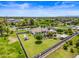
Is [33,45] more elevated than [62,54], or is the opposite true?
[33,45]

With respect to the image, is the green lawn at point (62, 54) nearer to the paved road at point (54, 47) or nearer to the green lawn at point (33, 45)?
the paved road at point (54, 47)

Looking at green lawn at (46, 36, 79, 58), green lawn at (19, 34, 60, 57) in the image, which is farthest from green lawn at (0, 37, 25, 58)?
green lawn at (46, 36, 79, 58)

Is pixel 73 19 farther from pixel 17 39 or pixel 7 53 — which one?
pixel 7 53

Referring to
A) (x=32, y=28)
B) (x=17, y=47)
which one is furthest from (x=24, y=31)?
(x=17, y=47)

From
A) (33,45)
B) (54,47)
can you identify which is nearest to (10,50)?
(33,45)

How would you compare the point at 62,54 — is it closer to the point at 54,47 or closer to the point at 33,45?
the point at 54,47

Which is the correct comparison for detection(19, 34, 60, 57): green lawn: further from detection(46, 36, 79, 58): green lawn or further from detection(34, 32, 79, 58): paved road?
detection(46, 36, 79, 58): green lawn

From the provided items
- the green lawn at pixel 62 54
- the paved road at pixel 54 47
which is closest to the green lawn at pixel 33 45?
the paved road at pixel 54 47
